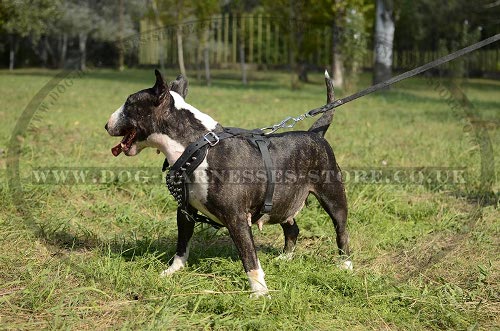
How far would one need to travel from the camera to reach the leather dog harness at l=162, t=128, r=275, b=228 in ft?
12.3

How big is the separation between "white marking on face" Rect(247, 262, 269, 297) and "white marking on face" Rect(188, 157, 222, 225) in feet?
1.57

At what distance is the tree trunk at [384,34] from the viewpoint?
66.4ft

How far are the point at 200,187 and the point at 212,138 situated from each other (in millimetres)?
330

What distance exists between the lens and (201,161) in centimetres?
376

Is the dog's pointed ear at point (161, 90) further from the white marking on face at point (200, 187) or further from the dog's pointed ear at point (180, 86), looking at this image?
the white marking on face at point (200, 187)

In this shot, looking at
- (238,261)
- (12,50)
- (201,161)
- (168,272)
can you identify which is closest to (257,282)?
(238,261)

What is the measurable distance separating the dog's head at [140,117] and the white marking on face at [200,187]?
1.33ft

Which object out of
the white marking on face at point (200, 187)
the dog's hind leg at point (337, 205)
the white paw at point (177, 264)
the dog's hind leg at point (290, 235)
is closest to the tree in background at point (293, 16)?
the dog's hind leg at point (290, 235)

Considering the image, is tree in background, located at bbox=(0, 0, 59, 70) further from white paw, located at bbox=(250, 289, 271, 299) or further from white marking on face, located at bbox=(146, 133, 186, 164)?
white paw, located at bbox=(250, 289, 271, 299)

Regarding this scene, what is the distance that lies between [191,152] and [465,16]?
33.2m

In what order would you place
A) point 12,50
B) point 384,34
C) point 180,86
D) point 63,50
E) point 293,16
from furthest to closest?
point 63,50 → point 12,50 → point 293,16 → point 384,34 → point 180,86

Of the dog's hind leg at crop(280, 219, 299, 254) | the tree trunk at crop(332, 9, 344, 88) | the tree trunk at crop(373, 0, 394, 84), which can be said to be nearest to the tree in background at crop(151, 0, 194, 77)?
the tree trunk at crop(332, 9, 344, 88)

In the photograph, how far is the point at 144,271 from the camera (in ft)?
13.4

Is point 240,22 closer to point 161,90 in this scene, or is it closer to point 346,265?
point 346,265
